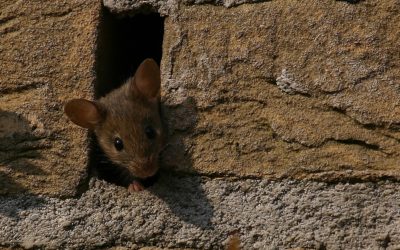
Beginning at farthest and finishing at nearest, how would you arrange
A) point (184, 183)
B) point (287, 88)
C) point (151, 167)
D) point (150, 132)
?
point (150, 132) < point (151, 167) < point (184, 183) < point (287, 88)

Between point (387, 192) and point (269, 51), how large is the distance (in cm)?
56

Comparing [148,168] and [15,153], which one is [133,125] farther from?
[15,153]

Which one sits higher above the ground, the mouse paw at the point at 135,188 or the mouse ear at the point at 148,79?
the mouse ear at the point at 148,79

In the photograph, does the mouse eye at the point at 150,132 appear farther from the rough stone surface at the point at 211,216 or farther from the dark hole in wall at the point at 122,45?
the rough stone surface at the point at 211,216

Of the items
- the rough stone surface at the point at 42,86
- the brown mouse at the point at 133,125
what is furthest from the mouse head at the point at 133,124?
the rough stone surface at the point at 42,86

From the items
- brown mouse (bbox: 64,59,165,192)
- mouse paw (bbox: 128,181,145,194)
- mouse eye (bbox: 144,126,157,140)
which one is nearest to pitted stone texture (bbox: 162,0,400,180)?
mouse paw (bbox: 128,181,145,194)

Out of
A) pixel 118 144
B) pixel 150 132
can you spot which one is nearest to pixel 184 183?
pixel 150 132

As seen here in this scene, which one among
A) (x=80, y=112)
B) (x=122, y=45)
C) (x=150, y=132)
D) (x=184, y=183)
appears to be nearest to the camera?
(x=184, y=183)

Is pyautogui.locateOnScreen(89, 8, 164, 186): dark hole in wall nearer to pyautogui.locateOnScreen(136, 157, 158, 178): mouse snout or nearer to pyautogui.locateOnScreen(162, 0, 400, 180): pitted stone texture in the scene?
pyautogui.locateOnScreen(136, 157, 158, 178): mouse snout

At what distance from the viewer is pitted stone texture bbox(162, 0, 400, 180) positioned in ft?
7.79

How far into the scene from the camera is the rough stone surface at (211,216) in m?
2.35

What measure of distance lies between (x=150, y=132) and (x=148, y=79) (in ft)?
1.10

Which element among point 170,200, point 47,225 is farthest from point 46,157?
point 170,200

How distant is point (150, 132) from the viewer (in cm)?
330
